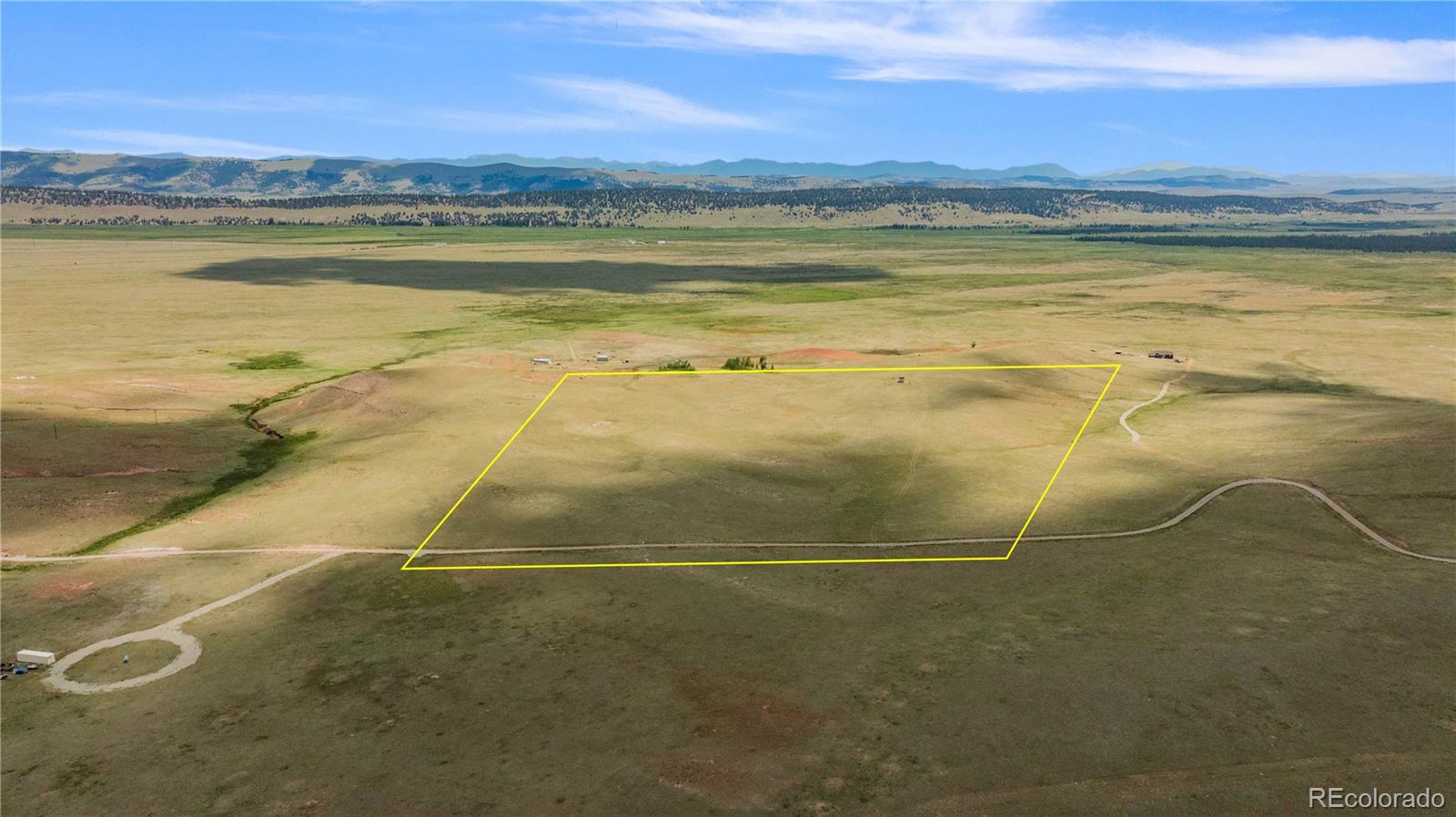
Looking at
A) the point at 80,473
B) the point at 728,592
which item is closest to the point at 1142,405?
the point at 728,592

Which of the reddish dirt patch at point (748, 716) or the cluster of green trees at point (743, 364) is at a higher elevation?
the cluster of green trees at point (743, 364)

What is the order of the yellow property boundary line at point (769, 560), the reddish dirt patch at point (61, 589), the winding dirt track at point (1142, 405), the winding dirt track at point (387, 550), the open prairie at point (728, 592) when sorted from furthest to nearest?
the winding dirt track at point (1142, 405)
the yellow property boundary line at point (769, 560)
the reddish dirt patch at point (61, 589)
the winding dirt track at point (387, 550)
the open prairie at point (728, 592)

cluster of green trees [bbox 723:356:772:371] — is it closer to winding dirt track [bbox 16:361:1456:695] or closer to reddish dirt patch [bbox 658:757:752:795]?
winding dirt track [bbox 16:361:1456:695]

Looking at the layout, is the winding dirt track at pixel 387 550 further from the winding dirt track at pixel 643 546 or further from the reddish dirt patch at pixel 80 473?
the reddish dirt patch at pixel 80 473

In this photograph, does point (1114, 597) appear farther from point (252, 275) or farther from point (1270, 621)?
point (252, 275)

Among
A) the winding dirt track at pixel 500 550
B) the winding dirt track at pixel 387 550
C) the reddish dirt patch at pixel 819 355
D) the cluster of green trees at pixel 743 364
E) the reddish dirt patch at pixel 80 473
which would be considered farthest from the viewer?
the reddish dirt patch at pixel 819 355

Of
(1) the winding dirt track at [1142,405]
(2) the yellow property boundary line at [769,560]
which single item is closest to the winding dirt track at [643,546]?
(2) the yellow property boundary line at [769,560]

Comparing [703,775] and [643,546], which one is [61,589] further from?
[703,775]
